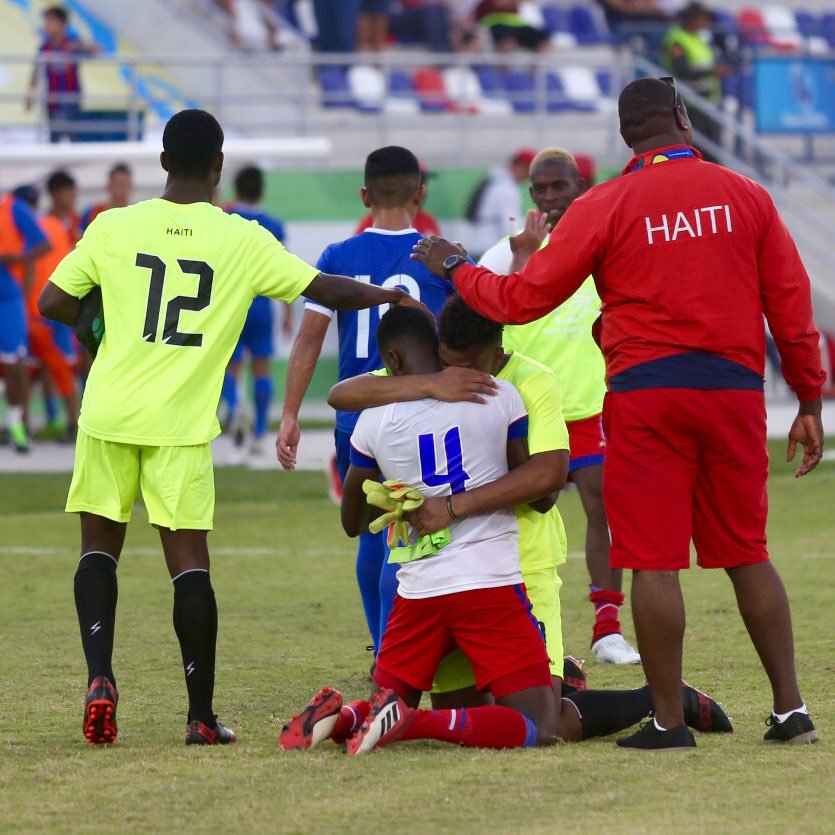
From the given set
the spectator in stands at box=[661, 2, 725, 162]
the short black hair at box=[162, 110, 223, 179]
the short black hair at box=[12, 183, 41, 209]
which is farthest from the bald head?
the spectator in stands at box=[661, 2, 725, 162]

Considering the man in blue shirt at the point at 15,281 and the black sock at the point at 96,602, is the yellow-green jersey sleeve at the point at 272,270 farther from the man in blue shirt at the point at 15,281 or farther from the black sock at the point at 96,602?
the man in blue shirt at the point at 15,281

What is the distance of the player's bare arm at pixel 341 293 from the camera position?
520 centimetres

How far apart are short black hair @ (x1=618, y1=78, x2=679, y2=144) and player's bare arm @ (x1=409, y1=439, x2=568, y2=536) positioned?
1.07m

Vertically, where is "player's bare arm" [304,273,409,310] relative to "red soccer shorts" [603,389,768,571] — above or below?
above

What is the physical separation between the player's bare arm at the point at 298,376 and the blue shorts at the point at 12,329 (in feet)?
29.4

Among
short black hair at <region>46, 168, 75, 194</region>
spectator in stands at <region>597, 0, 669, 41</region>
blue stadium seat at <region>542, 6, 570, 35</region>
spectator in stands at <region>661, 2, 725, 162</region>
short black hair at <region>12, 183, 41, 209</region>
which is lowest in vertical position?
short black hair at <region>12, 183, 41, 209</region>

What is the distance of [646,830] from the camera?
3.91m

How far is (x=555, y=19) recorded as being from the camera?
85.5ft

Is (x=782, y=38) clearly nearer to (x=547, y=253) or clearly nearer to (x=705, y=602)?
(x=705, y=602)

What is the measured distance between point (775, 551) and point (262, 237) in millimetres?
5476

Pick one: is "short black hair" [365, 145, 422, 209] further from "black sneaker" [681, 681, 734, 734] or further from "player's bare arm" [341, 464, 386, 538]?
"black sneaker" [681, 681, 734, 734]

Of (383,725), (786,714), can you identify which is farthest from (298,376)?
(786,714)

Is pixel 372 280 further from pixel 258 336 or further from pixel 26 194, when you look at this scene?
pixel 26 194

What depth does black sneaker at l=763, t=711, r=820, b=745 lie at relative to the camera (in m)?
4.89
